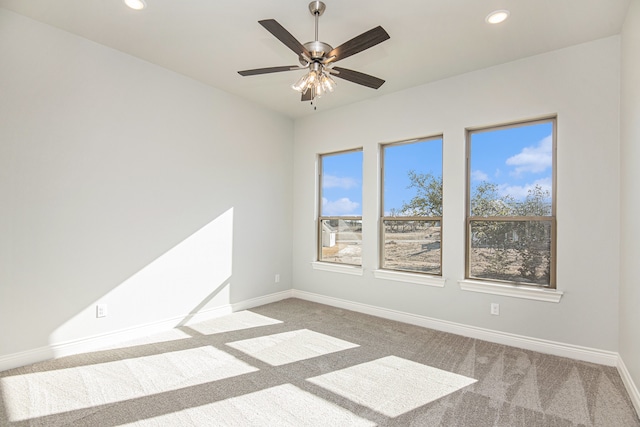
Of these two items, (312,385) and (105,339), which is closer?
(312,385)

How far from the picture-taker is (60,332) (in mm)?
2834

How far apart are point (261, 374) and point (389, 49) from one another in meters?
3.17

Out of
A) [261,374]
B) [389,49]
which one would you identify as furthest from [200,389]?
[389,49]

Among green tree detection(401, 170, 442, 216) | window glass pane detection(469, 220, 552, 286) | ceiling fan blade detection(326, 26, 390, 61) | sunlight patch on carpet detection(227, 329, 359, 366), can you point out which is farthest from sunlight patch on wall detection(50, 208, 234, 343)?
window glass pane detection(469, 220, 552, 286)

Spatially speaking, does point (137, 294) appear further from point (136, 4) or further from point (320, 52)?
point (320, 52)

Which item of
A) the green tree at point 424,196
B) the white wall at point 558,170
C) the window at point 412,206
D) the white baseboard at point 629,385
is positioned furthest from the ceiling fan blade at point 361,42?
the white baseboard at point 629,385

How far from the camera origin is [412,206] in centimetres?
406

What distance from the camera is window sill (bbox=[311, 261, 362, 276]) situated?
4.42 m

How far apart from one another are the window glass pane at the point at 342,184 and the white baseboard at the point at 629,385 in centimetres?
300

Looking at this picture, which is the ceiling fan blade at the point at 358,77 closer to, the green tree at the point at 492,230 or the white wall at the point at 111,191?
the green tree at the point at 492,230

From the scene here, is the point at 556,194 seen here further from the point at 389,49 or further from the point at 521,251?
the point at 389,49

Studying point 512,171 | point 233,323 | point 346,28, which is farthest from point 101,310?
point 512,171

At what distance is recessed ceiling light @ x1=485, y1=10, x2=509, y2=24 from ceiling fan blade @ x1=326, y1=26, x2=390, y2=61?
1107 millimetres

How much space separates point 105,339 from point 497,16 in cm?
454
